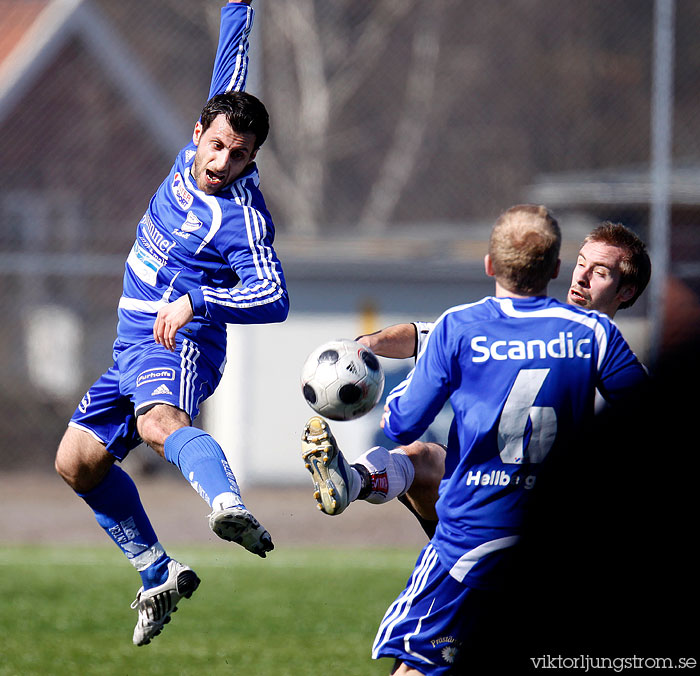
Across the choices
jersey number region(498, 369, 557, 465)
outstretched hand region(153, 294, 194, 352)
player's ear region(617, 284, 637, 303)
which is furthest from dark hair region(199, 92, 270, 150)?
jersey number region(498, 369, 557, 465)

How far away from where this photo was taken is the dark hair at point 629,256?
3.93 m

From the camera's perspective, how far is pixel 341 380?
374cm

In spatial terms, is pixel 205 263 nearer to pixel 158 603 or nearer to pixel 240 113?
pixel 240 113

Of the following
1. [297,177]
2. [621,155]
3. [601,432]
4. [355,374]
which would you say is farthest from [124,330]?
[297,177]

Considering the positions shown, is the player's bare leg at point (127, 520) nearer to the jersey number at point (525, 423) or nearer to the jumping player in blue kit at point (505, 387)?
the jumping player in blue kit at point (505, 387)

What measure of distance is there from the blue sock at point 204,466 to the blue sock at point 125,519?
29.1 inches

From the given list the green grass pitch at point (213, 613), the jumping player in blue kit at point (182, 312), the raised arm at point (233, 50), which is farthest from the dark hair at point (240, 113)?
the green grass pitch at point (213, 613)

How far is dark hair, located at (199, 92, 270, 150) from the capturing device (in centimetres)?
434

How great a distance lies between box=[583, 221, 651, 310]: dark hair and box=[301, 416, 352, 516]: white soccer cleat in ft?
4.02

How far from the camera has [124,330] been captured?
4555 mm

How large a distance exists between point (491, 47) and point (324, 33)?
115 inches

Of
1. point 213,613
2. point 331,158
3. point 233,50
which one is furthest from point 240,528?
point 331,158

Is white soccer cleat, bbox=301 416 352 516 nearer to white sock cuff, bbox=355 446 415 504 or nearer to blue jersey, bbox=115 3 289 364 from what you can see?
white sock cuff, bbox=355 446 415 504

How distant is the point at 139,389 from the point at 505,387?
165cm
